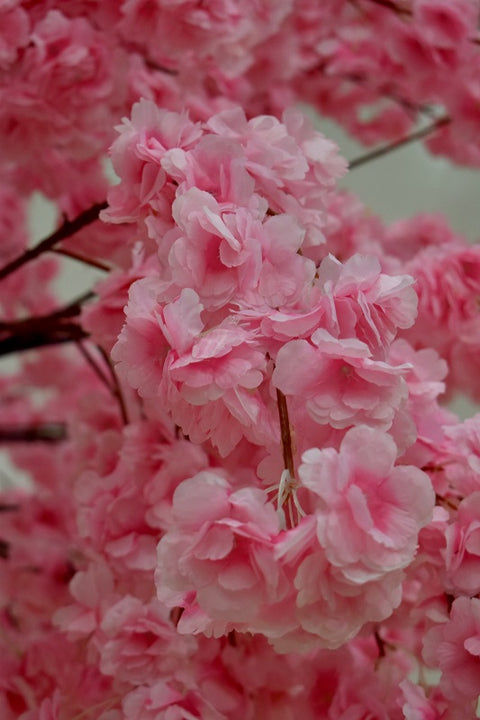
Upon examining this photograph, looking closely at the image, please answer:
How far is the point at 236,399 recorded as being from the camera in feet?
1.22

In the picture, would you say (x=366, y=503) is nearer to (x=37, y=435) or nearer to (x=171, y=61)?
(x=171, y=61)

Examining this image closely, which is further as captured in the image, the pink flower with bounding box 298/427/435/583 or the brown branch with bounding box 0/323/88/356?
the brown branch with bounding box 0/323/88/356

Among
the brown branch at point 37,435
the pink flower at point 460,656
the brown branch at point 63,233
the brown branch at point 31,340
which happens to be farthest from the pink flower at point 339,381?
the brown branch at point 37,435

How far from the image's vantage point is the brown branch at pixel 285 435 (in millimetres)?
370

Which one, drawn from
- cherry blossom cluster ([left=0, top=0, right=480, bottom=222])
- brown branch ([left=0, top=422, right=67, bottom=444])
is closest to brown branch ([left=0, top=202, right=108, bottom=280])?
cherry blossom cluster ([left=0, top=0, right=480, bottom=222])

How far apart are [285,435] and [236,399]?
25 millimetres

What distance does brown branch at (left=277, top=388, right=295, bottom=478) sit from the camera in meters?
0.37

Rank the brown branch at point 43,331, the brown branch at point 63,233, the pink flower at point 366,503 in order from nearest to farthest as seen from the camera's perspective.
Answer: the pink flower at point 366,503 < the brown branch at point 63,233 < the brown branch at point 43,331

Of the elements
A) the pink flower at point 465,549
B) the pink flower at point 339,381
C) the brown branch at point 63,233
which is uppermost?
the pink flower at point 339,381

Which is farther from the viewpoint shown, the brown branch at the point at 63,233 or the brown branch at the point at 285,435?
the brown branch at the point at 63,233

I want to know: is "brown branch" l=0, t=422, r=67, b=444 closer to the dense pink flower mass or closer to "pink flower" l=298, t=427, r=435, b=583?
the dense pink flower mass

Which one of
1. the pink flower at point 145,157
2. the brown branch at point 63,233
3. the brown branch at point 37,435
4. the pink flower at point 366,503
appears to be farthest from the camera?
Answer: the brown branch at point 37,435

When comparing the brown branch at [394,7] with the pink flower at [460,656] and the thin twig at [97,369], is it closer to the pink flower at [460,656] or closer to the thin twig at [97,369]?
the thin twig at [97,369]

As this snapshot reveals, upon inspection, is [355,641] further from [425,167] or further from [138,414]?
[425,167]
